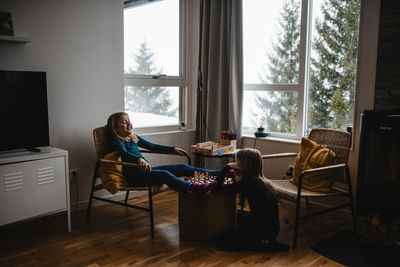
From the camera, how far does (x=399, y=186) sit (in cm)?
261

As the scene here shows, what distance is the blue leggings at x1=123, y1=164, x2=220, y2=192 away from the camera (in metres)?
2.80

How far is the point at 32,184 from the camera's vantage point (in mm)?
2680

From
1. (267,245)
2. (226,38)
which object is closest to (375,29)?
(226,38)

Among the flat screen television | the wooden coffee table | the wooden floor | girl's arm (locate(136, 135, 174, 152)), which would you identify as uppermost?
the flat screen television

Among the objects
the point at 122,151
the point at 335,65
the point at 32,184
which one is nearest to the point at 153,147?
the point at 122,151

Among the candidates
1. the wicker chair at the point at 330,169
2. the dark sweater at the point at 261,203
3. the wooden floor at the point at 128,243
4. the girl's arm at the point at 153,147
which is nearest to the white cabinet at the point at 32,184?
the wooden floor at the point at 128,243

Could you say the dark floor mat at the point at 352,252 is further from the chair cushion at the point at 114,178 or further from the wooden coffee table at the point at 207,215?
the chair cushion at the point at 114,178

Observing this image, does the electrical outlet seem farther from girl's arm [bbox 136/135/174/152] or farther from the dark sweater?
the dark sweater

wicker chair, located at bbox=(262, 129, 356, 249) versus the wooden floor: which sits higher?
wicker chair, located at bbox=(262, 129, 356, 249)

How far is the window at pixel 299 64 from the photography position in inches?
133

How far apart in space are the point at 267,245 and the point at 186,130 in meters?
1.90

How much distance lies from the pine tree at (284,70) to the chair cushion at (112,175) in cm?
166

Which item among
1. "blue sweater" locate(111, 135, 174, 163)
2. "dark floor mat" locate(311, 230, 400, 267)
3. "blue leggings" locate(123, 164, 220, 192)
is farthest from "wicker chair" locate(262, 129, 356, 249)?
"blue sweater" locate(111, 135, 174, 163)

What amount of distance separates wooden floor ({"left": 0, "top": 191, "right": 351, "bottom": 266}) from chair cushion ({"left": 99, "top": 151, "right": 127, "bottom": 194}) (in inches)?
13.2
